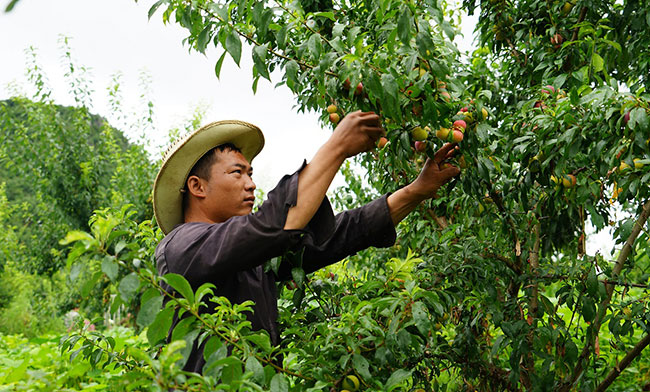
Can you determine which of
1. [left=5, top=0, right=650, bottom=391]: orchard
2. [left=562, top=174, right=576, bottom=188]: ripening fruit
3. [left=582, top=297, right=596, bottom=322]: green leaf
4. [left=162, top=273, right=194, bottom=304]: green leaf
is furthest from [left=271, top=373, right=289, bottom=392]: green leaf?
[left=562, top=174, right=576, bottom=188]: ripening fruit

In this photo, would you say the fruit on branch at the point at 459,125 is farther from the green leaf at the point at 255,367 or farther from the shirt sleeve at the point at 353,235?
the green leaf at the point at 255,367

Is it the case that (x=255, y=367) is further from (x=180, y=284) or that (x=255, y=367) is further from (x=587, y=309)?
(x=587, y=309)

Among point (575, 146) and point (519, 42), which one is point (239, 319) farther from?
point (519, 42)

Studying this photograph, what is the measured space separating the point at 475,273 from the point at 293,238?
0.81m

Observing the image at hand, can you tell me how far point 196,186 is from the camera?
2.17 meters

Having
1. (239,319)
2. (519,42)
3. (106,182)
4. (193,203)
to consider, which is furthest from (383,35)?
(106,182)

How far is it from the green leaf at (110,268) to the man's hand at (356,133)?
0.81 m

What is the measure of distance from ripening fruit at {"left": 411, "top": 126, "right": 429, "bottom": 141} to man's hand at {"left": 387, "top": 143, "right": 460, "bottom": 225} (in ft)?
0.60

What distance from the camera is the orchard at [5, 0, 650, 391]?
1.30 meters

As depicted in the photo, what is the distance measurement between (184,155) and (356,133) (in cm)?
71

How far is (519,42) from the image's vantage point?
331cm

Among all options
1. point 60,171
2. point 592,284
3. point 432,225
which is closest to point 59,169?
point 60,171

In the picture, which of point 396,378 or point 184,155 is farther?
point 184,155

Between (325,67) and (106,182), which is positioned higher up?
(106,182)
